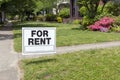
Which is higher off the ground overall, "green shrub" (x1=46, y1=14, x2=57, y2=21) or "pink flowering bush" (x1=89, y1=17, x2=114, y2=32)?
"pink flowering bush" (x1=89, y1=17, x2=114, y2=32)

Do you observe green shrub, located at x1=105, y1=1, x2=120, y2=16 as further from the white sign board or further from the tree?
the white sign board

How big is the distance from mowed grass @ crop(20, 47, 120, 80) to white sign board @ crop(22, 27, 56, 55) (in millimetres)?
441

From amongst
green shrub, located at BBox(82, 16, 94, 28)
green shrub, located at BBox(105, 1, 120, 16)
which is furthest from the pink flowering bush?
green shrub, located at BBox(105, 1, 120, 16)

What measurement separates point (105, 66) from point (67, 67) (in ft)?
3.51

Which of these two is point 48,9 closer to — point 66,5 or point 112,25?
point 66,5

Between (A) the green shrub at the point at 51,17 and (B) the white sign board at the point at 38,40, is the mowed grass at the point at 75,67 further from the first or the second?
(A) the green shrub at the point at 51,17

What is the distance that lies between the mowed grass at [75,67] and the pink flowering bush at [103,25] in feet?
44.1

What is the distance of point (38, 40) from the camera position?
10.7m

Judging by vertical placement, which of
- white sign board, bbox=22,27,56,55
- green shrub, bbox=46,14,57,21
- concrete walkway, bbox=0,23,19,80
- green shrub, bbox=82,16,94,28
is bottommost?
green shrub, bbox=46,14,57,21

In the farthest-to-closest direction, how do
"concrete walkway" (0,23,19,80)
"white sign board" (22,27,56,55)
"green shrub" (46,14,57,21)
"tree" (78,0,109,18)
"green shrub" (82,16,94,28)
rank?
"green shrub" (46,14,57,21)
"tree" (78,0,109,18)
"green shrub" (82,16,94,28)
"white sign board" (22,27,56,55)
"concrete walkway" (0,23,19,80)

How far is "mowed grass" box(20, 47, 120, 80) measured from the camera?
354 inches

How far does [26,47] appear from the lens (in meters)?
10.7

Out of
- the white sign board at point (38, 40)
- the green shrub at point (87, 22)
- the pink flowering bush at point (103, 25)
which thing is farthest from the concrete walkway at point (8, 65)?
the green shrub at point (87, 22)

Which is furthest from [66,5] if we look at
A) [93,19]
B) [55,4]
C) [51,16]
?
[93,19]
